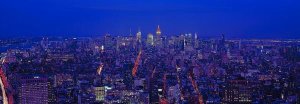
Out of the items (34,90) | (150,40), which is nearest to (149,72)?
(34,90)

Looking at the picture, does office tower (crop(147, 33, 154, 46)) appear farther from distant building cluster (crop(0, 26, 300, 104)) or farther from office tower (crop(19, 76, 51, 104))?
office tower (crop(19, 76, 51, 104))

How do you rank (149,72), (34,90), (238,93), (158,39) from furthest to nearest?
(158,39) → (149,72) → (238,93) → (34,90)

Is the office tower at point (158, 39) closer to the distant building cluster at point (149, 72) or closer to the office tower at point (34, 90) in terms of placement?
the distant building cluster at point (149, 72)

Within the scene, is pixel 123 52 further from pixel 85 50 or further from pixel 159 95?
pixel 159 95

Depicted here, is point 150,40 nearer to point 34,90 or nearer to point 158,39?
point 158,39

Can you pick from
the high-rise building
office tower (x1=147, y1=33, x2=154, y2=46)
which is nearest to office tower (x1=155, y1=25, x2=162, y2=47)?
office tower (x1=147, y1=33, x2=154, y2=46)

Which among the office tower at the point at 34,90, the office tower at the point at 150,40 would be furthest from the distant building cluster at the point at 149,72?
the office tower at the point at 150,40

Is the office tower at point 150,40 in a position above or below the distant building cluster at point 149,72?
above

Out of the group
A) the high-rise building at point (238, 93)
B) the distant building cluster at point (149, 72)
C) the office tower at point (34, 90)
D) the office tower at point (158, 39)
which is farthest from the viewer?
the office tower at point (158, 39)
